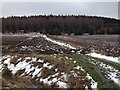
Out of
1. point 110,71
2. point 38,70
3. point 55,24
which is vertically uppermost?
point 38,70

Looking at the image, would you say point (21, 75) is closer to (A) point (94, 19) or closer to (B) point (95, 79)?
(B) point (95, 79)

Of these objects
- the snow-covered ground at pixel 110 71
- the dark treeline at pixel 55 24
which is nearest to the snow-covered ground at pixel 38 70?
the snow-covered ground at pixel 110 71

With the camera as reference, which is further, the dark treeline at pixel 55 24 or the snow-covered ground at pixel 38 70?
the dark treeline at pixel 55 24

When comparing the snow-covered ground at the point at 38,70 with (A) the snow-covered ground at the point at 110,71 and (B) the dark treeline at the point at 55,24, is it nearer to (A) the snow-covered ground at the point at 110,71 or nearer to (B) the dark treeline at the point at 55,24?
(A) the snow-covered ground at the point at 110,71

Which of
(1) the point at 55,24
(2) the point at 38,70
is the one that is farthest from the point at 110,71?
(1) the point at 55,24

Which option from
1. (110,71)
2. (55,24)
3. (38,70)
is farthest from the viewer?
(55,24)

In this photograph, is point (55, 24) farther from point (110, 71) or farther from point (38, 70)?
point (110, 71)

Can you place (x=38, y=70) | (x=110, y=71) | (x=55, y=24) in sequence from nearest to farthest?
(x=110, y=71) < (x=38, y=70) < (x=55, y=24)

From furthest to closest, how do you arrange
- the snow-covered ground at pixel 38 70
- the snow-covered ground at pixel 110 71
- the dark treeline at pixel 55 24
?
the dark treeline at pixel 55 24 < the snow-covered ground at pixel 110 71 < the snow-covered ground at pixel 38 70

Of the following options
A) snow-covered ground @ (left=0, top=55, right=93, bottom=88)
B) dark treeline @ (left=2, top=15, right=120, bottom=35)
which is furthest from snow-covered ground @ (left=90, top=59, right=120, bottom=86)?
dark treeline @ (left=2, top=15, right=120, bottom=35)

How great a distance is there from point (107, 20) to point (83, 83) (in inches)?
6985

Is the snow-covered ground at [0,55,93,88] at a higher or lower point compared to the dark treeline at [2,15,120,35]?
higher

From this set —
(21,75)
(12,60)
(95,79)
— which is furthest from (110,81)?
(12,60)

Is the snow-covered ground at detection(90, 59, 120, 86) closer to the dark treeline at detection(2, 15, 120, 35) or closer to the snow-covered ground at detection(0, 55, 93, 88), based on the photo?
the snow-covered ground at detection(0, 55, 93, 88)
